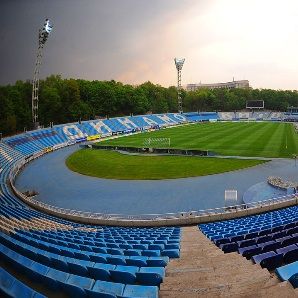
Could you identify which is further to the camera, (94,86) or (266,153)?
(94,86)

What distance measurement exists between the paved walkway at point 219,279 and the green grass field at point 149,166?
2479cm

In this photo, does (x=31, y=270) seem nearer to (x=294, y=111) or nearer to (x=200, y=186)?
(x=200, y=186)

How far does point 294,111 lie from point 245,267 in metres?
124

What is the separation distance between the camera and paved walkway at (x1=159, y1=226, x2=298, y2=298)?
18.6ft

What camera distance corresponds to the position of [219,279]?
6.73m

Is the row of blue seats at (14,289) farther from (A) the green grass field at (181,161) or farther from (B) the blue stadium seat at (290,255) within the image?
(A) the green grass field at (181,161)

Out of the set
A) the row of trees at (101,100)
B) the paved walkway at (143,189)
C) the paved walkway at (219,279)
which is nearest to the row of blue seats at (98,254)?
the paved walkway at (219,279)

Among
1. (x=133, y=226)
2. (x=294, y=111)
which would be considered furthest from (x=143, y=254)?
(x=294, y=111)

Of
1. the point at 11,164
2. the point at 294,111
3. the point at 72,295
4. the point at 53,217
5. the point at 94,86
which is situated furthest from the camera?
the point at 294,111

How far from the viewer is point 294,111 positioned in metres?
119

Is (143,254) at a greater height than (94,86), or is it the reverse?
(94,86)

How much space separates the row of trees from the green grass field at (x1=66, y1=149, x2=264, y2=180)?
1397 inches

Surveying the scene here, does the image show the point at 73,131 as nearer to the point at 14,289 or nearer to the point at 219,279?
the point at 219,279

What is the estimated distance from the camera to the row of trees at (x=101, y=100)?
251 feet
